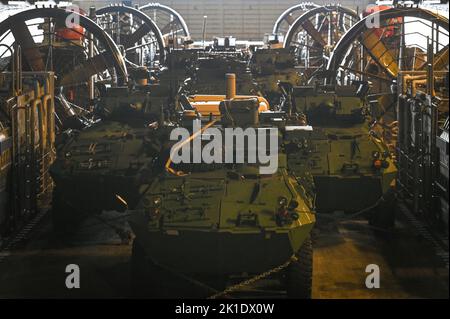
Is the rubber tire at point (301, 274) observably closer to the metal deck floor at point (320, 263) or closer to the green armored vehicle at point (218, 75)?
the metal deck floor at point (320, 263)

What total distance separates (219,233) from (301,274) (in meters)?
1.09

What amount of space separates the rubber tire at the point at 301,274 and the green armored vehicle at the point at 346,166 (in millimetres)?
3066

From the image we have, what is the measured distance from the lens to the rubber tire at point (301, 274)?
12414mm

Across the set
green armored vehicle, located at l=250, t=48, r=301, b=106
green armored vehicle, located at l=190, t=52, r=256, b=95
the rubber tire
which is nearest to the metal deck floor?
the rubber tire

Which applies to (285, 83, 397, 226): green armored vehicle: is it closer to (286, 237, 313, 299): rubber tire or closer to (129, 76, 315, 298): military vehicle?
(129, 76, 315, 298): military vehicle

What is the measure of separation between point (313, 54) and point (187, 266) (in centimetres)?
2720

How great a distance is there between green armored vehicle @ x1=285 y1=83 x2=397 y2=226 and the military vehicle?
253 centimetres

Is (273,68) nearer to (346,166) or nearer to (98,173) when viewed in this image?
(346,166)

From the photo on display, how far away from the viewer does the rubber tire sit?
40.7 feet

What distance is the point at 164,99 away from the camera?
19.9m

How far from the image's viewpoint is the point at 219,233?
12.1 metres

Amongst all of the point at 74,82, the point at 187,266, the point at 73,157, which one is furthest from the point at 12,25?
the point at 187,266

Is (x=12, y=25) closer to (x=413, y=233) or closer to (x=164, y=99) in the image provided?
(x=164, y=99)
